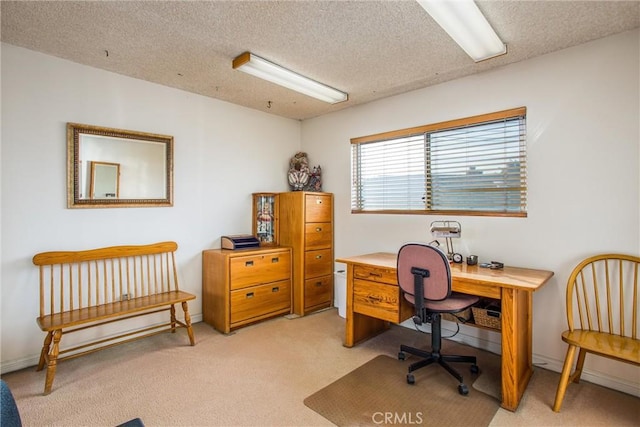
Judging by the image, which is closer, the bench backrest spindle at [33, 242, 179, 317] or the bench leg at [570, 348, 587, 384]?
the bench leg at [570, 348, 587, 384]

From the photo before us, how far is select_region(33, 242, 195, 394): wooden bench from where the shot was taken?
246 centimetres

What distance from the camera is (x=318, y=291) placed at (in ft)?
12.9

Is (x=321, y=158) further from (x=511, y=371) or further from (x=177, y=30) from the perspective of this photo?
(x=511, y=371)

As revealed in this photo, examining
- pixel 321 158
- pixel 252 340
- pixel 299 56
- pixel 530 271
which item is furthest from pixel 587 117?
pixel 252 340

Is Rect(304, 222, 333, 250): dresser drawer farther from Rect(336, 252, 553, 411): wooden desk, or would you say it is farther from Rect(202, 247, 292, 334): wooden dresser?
Rect(336, 252, 553, 411): wooden desk

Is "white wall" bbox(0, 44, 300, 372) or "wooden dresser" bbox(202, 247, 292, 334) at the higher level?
"white wall" bbox(0, 44, 300, 372)

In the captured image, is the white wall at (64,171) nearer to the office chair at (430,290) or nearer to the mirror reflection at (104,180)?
the mirror reflection at (104,180)

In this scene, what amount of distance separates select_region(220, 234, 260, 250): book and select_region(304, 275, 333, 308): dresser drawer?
745 millimetres

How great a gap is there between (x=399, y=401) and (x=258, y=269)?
6.25 ft

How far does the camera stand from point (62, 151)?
271 cm

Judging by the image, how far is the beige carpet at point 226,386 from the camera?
1962 mm

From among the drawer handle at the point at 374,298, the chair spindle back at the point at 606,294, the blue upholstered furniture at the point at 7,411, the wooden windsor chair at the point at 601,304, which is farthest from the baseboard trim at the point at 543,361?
the blue upholstered furniture at the point at 7,411

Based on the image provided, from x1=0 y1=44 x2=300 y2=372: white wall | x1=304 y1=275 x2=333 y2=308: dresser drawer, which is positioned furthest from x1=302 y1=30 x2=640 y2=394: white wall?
x1=0 y1=44 x2=300 y2=372: white wall

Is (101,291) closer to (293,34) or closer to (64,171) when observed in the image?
(64,171)
